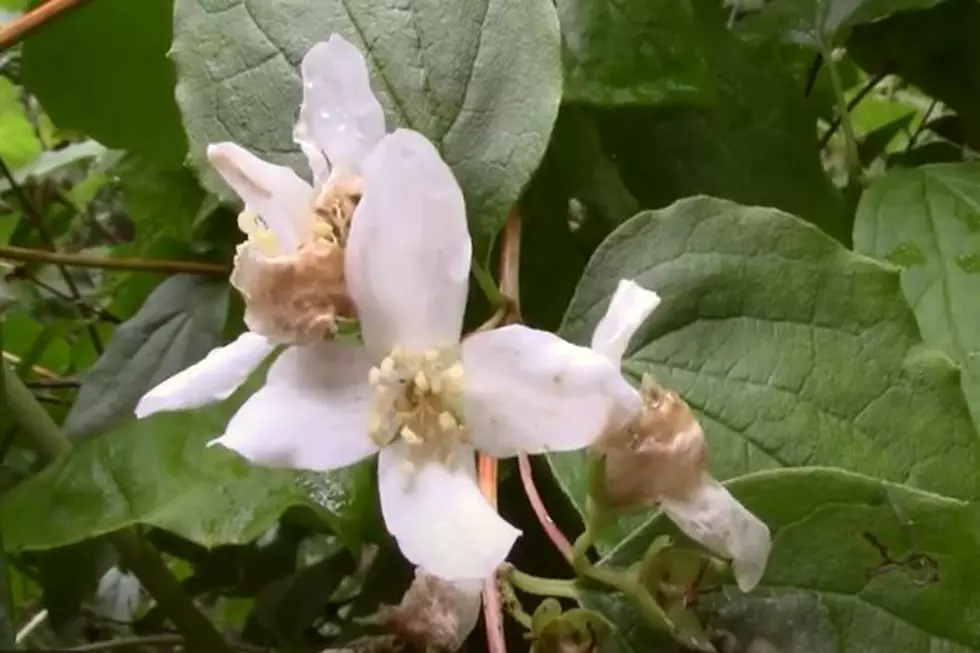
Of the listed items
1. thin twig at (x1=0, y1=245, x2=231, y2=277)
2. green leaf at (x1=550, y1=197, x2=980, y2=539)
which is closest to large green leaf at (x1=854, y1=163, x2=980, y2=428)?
green leaf at (x1=550, y1=197, x2=980, y2=539)

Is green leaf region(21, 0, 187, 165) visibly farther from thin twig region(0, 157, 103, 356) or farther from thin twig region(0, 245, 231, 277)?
thin twig region(0, 157, 103, 356)

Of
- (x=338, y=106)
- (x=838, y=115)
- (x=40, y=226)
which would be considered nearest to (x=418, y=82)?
(x=338, y=106)

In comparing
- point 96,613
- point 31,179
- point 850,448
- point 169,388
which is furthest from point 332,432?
point 31,179

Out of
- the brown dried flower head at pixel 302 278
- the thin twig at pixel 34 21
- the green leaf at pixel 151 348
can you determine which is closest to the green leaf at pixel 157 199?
the green leaf at pixel 151 348

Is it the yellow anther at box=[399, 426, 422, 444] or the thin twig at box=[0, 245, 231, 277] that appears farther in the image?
the thin twig at box=[0, 245, 231, 277]

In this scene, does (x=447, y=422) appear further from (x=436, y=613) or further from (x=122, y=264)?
(x=122, y=264)

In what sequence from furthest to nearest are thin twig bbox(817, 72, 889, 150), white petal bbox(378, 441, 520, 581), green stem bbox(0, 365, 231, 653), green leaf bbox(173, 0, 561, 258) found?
thin twig bbox(817, 72, 889, 150) < green stem bbox(0, 365, 231, 653) < green leaf bbox(173, 0, 561, 258) < white petal bbox(378, 441, 520, 581)
